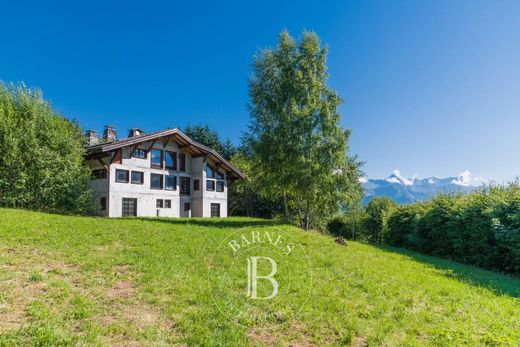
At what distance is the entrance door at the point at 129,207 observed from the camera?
2814 cm

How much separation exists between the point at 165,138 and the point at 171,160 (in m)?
2.41

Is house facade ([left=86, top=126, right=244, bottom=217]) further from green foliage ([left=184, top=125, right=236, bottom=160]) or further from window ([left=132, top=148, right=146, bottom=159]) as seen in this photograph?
green foliage ([left=184, top=125, right=236, bottom=160])

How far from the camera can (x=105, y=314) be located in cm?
569

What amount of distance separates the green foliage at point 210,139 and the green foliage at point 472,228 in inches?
1355

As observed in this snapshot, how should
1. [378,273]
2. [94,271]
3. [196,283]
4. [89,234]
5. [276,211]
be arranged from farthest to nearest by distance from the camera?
1. [276,211]
2. [89,234]
3. [378,273]
4. [94,271]
5. [196,283]

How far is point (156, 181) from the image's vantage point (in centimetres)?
3109

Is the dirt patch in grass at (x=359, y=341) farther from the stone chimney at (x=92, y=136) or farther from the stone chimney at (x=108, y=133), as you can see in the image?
the stone chimney at (x=108, y=133)

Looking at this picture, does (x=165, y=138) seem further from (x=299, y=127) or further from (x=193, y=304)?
(x=193, y=304)

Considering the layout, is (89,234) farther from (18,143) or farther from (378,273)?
(18,143)

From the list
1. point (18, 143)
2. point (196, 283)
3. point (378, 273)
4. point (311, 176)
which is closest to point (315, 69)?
point (311, 176)

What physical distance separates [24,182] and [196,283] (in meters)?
21.3

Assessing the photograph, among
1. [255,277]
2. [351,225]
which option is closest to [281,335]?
[255,277]

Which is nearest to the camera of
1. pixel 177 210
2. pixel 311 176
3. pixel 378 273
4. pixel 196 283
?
pixel 196 283

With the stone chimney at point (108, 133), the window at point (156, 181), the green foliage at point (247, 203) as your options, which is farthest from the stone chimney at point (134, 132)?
the green foliage at point (247, 203)
